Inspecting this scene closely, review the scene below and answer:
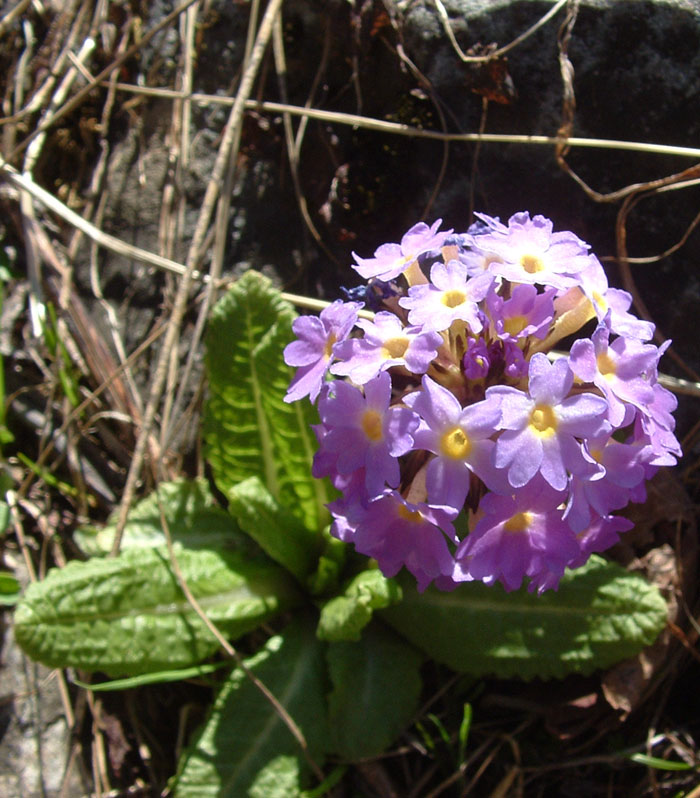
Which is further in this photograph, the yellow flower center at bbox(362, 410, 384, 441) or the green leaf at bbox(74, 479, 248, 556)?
the green leaf at bbox(74, 479, 248, 556)

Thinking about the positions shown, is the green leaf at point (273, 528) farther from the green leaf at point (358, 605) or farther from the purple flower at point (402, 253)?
the purple flower at point (402, 253)

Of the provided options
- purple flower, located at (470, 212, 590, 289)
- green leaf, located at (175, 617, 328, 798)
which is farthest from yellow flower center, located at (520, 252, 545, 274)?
green leaf, located at (175, 617, 328, 798)

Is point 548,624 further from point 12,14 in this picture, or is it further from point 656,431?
point 12,14

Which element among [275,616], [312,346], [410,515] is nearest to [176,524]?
[275,616]

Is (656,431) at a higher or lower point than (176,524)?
higher

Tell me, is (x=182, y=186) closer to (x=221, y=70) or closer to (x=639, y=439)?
(x=221, y=70)

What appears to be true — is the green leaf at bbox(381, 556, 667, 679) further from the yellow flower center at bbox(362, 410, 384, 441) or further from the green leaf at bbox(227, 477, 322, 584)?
the yellow flower center at bbox(362, 410, 384, 441)
